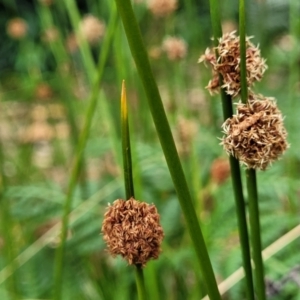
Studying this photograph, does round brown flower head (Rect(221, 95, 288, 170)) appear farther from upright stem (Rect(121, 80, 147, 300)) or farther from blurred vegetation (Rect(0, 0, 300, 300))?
blurred vegetation (Rect(0, 0, 300, 300))

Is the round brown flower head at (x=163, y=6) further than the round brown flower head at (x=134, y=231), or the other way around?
the round brown flower head at (x=163, y=6)

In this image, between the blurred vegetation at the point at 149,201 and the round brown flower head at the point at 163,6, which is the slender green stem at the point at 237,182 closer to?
the blurred vegetation at the point at 149,201

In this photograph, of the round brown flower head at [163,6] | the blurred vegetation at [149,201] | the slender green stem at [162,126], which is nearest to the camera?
the slender green stem at [162,126]

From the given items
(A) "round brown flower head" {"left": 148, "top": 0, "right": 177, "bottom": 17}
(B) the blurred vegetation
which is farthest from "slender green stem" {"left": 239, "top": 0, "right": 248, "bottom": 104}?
(A) "round brown flower head" {"left": 148, "top": 0, "right": 177, "bottom": 17}

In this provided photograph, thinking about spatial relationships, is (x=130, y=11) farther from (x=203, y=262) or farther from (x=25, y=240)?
→ (x=25, y=240)

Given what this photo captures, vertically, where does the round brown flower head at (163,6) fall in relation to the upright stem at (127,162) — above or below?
above

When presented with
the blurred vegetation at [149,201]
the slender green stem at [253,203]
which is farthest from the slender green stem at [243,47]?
the blurred vegetation at [149,201]
